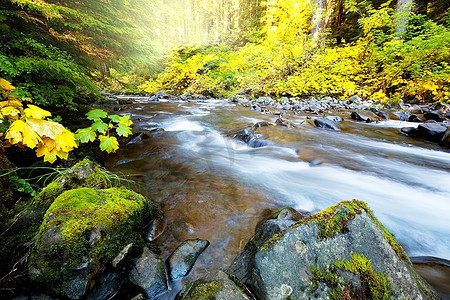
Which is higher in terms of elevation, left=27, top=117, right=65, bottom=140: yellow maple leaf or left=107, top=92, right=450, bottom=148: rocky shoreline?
left=27, top=117, right=65, bottom=140: yellow maple leaf

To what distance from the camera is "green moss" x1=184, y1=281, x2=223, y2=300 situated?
1.13m

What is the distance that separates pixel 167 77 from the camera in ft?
65.9

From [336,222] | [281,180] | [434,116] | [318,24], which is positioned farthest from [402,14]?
[336,222]

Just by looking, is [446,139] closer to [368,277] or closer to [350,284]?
[368,277]

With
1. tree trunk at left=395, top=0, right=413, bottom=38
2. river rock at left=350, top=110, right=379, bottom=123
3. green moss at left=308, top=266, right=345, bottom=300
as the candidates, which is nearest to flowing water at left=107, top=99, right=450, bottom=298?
green moss at left=308, top=266, right=345, bottom=300

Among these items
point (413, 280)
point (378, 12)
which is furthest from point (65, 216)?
point (378, 12)

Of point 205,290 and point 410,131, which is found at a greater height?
point 410,131

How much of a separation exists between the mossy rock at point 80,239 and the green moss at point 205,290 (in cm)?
63

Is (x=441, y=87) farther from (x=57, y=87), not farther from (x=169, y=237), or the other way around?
(x=57, y=87)

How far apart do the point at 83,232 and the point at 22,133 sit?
2.87ft

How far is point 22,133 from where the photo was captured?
4.98 ft

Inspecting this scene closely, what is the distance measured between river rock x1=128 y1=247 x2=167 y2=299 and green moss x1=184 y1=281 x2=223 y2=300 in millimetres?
369

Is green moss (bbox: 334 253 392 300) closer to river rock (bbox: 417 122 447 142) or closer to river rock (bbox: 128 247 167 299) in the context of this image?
river rock (bbox: 128 247 167 299)

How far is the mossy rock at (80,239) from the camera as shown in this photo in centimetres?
128
